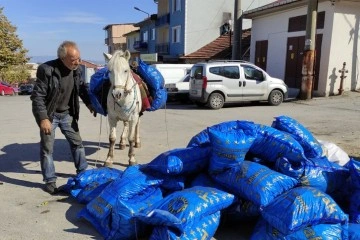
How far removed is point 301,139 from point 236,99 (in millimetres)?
10626

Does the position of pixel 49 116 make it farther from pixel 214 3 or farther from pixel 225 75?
pixel 214 3

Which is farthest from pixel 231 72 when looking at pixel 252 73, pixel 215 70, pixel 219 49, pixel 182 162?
pixel 219 49

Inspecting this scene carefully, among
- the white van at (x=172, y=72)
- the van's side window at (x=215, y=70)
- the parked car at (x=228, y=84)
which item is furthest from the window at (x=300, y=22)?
the white van at (x=172, y=72)

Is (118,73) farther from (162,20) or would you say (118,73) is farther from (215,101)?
(162,20)

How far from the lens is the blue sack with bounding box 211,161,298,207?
3.56m

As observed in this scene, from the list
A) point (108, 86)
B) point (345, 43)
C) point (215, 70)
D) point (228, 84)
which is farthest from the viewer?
point (345, 43)

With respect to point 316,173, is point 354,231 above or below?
below

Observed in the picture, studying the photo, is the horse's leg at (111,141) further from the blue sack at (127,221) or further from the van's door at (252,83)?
the van's door at (252,83)

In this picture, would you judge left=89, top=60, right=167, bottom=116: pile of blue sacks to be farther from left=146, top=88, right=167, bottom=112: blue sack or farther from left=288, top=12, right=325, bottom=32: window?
left=288, top=12, right=325, bottom=32: window

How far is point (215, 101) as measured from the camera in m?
14.7

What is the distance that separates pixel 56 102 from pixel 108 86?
177 cm

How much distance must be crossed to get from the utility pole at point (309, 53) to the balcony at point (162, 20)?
74.3 feet

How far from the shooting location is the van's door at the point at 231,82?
1460 centimetres

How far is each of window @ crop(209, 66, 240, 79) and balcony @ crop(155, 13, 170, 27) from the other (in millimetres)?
23487
